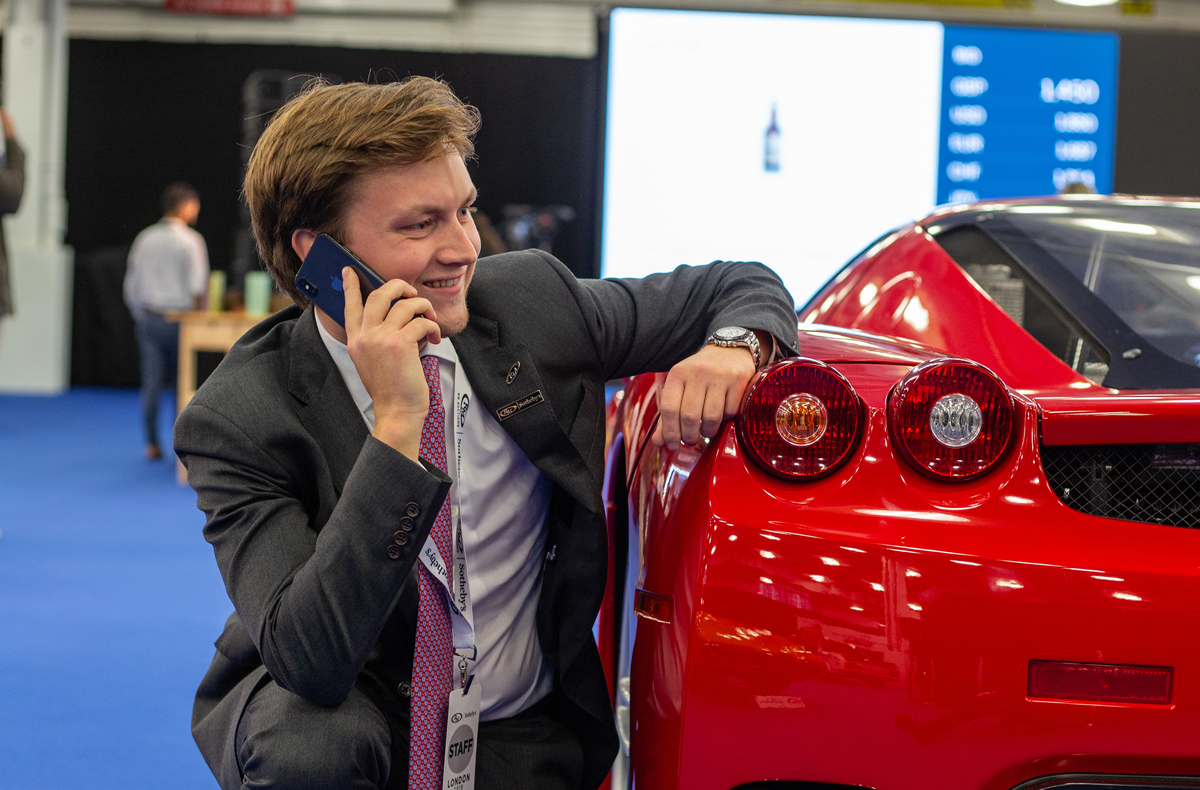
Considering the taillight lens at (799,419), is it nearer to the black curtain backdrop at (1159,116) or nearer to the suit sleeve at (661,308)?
the suit sleeve at (661,308)

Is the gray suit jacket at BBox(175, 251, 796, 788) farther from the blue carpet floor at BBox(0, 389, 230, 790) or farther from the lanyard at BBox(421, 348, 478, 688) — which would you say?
the blue carpet floor at BBox(0, 389, 230, 790)

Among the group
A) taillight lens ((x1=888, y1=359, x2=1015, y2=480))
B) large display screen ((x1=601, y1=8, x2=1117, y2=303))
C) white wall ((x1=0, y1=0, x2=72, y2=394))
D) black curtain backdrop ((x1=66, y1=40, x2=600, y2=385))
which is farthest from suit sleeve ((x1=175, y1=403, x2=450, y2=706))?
white wall ((x1=0, y1=0, x2=72, y2=394))

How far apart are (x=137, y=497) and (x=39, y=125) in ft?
26.1

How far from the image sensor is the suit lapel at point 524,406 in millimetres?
1417

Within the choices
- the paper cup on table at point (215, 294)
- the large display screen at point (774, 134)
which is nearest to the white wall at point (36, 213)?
the paper cup on table at point (215, 294)

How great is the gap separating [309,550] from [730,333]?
22.7 inches

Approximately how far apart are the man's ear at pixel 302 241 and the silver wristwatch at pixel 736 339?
20.9 inches

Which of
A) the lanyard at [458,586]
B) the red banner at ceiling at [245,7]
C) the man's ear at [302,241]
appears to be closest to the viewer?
the lanyard at [458,586]

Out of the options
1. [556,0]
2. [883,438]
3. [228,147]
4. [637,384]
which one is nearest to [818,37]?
[637,384]

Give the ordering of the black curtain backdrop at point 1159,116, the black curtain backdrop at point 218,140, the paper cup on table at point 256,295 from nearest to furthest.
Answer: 1. the paper cup on table at point 256,295
2. the black curtain backdrop at point 1159,116
3. the black curtain backdrop at point 218,140

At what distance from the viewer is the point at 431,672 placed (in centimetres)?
128

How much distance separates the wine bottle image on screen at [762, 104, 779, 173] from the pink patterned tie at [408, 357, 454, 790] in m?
3.98

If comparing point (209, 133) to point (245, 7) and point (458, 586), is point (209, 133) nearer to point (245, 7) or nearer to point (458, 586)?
point (245, 7)

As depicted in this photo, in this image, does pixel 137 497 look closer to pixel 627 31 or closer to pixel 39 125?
pixel 627 31
